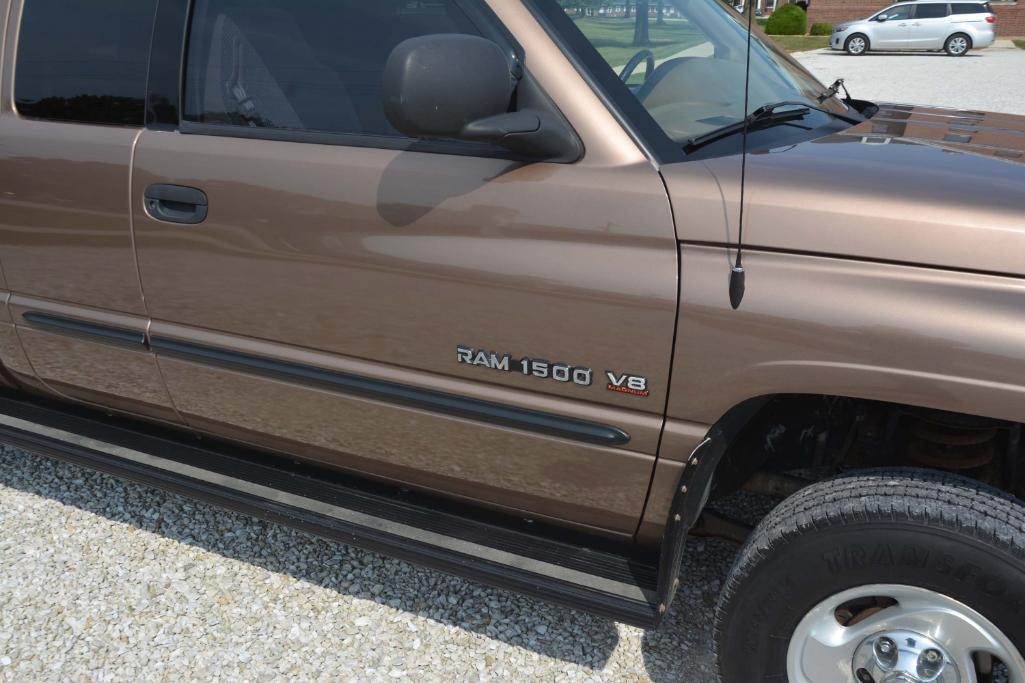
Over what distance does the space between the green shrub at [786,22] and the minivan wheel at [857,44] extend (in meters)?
4.39

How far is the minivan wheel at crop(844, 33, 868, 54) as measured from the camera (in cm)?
2769

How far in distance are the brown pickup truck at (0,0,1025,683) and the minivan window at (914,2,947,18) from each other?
93.1 feet

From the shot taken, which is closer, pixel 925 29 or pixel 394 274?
pixel 394 274

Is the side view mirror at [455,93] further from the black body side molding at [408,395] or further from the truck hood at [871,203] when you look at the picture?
the black body side molding at [408,395]

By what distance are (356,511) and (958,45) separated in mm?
30205

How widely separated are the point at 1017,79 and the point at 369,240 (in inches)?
837

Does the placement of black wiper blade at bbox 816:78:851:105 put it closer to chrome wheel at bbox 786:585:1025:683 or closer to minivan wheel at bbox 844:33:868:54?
chrome wheel at bbox 786:585:1025:683

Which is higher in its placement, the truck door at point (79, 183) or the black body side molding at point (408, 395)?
the truck door at point (79, 183)

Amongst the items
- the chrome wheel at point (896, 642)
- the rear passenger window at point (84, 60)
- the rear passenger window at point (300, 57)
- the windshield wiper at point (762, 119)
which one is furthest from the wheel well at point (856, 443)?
the rear passenger window at point (84, 60)

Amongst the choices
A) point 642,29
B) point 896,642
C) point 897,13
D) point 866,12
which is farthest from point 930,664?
point 866,12

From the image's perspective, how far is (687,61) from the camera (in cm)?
248

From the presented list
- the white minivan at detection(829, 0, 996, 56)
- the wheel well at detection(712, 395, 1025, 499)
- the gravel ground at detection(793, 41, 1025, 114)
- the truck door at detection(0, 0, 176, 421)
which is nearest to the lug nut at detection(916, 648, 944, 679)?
the wheel well at detection(712, 395, 1025, 499)

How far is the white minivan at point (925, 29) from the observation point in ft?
88.2

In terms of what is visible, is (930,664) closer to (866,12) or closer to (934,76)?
(934,76)
